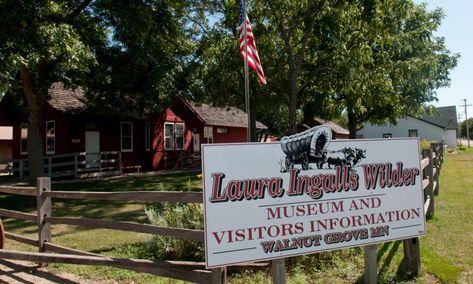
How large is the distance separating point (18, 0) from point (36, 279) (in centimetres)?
1025

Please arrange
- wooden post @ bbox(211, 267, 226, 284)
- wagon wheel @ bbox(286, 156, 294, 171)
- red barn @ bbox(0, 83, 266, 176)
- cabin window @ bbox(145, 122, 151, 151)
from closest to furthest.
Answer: wooden post @ bbox(211, 267, 226, 284), wagon wheel @ bbox(286, 156, 294, 171), red barn @ bbox(0, 83, 266, 176), cabin window @ bbox(145, 122, 151, 151)

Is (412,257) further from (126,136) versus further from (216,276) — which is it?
(126,136)

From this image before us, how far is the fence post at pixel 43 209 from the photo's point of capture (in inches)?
269

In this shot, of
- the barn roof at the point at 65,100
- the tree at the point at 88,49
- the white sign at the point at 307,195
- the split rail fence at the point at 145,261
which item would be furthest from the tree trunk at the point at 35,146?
the white sign at the point at 307,195

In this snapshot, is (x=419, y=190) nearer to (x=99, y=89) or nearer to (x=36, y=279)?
(x=36, y=279)

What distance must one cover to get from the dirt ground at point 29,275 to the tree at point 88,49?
698cm

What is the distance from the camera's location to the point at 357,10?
17984 millimetres

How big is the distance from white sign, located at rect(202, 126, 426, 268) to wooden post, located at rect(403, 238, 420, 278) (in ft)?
1.51

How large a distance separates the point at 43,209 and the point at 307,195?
4386 millimetres

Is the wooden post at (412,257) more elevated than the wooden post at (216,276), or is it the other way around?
the wooden post at (216,276)

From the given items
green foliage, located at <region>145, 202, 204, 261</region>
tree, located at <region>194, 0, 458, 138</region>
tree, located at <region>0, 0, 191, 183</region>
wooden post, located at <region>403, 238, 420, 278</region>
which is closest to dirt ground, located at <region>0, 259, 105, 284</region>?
green foliage, located at <region>145, 202, 204, 261</region>

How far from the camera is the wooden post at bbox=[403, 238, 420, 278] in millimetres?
5630

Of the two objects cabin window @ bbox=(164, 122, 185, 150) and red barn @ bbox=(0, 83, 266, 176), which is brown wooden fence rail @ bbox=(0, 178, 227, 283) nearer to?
red barn @ bbox=(0, 83, 266, 176)

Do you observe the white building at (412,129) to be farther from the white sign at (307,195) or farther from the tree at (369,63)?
the white sign at (307,195)
